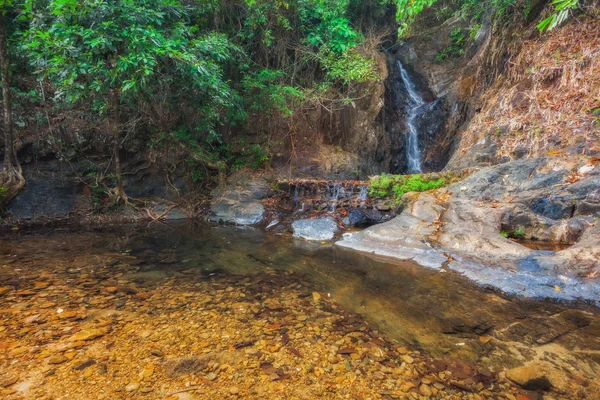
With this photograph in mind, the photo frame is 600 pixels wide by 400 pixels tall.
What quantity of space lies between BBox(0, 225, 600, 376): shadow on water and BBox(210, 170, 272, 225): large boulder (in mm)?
1761

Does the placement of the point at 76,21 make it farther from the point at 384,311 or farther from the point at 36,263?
the point at 384,311

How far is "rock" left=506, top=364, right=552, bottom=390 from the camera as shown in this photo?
5.70 feet

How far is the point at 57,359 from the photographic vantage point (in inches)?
72.1

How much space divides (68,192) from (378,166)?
949 centimetres

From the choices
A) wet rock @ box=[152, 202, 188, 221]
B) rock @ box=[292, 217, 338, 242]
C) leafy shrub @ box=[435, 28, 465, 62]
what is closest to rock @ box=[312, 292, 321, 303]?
rock @ box=[292, 217, 338, 242]

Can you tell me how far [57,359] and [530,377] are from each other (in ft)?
10.3

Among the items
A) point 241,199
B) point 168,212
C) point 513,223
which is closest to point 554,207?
point 513,223

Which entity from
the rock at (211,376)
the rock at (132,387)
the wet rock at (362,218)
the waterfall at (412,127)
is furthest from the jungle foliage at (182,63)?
the rock at (132,387)

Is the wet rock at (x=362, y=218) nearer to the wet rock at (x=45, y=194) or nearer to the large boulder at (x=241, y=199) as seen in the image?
the large boulder at (x=241, y=199)

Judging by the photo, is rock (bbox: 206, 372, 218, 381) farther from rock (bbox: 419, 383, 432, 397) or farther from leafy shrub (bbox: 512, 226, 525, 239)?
leafy shrub (bbox: 512, 226, 525, 239)

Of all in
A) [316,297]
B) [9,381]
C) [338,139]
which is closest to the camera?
[9,381]

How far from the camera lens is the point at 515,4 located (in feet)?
23.4

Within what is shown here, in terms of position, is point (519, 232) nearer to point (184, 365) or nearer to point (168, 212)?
point (184, 365)

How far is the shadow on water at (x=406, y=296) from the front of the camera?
2.09 metres
